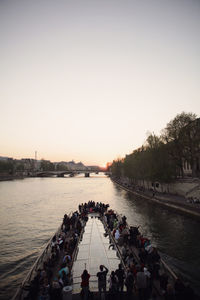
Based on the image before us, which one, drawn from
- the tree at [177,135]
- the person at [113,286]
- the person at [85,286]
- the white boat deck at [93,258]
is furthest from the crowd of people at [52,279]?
the tree at [177,135]

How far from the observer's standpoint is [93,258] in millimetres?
10633

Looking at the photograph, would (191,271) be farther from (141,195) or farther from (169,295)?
(141,195)

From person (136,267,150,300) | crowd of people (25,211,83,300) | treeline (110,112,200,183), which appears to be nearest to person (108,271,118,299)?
person (136,267,150,300)

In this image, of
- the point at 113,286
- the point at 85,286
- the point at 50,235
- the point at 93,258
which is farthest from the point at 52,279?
the point at 50,235

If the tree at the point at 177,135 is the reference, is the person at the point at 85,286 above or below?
below

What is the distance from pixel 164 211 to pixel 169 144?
19.0 metres

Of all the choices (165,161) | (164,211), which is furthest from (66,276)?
(165,161)

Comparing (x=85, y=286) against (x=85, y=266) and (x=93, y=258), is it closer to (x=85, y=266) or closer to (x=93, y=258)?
(x=85, y=266)

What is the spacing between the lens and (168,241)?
65.9 feet

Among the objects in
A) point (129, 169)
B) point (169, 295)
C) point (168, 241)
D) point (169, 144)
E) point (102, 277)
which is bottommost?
point (168, 241)

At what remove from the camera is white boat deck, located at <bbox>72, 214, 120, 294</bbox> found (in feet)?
29.6

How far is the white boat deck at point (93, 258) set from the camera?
9008 millimetres

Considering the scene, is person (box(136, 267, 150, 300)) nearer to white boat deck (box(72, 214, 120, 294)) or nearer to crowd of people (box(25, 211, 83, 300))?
white boat deck (box(72, 214, 120, 294))

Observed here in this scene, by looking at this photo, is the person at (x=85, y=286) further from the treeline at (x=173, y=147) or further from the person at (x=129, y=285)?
the treeline at (x=173, y=147)
